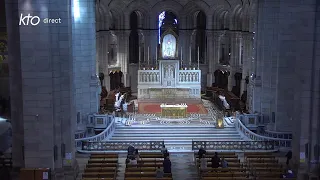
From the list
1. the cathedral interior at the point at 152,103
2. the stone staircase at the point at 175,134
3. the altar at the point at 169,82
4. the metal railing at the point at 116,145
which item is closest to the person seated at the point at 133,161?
the cathedral interior at the point at 152,103

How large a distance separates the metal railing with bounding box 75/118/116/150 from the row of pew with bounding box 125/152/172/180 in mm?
5011

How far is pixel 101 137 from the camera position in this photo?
34312mm

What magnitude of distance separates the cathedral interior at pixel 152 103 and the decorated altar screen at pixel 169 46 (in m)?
0.10

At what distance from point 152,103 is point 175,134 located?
11466mm

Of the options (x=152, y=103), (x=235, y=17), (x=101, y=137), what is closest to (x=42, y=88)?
(x=101, y=137)

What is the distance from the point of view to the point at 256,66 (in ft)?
121

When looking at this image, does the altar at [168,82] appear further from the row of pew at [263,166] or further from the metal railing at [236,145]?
the row of pew at [263,166]

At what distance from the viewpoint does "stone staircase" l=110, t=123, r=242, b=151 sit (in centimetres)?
3509

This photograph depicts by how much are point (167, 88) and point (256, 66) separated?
12526 millimetres

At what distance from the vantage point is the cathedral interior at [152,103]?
24.8 meters

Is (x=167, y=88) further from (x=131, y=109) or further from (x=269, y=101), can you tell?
(x=269, y=101)

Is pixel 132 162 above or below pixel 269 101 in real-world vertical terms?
below

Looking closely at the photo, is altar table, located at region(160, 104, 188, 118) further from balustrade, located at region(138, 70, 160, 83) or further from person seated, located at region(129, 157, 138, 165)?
person seated, located at region(129, 157, 138, 165)

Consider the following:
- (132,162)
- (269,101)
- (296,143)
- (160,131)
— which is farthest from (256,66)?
(132,162)
